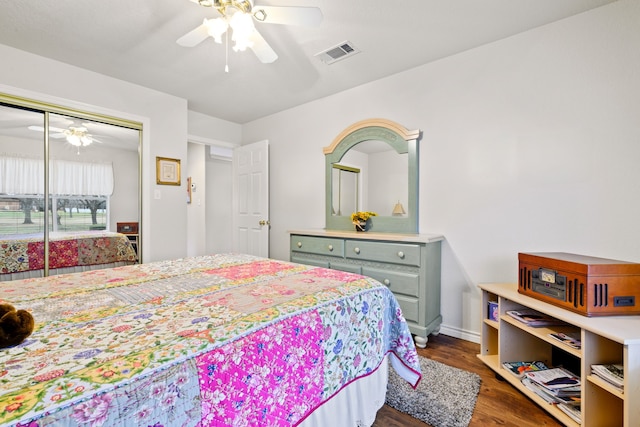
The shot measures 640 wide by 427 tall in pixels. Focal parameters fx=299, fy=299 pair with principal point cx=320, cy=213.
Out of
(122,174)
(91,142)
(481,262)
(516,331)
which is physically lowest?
(516,331)

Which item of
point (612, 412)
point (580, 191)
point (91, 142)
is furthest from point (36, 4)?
point (612, 412)

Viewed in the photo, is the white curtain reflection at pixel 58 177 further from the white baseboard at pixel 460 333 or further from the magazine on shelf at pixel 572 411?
the magazine on shelf at pixel 572 411

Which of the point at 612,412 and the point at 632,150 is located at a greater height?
the point at 632,150

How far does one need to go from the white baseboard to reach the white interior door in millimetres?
2375

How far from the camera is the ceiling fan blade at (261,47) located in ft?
6.31

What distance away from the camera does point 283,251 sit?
411cm

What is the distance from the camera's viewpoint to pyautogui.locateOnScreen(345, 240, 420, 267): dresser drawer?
7.97 feet

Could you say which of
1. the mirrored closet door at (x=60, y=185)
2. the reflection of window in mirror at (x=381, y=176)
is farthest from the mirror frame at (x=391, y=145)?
the mirrored closet door at (x=60, y=185)

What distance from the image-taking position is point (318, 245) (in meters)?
3.05

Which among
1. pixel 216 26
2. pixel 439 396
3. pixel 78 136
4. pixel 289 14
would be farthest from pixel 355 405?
pixel 78 136

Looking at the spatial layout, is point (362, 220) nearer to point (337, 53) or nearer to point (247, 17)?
point (337, 53)

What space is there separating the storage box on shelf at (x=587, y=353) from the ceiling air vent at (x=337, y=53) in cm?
219

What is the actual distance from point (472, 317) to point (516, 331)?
603mm

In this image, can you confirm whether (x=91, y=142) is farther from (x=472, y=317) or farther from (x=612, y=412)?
(x=612, y=412)
